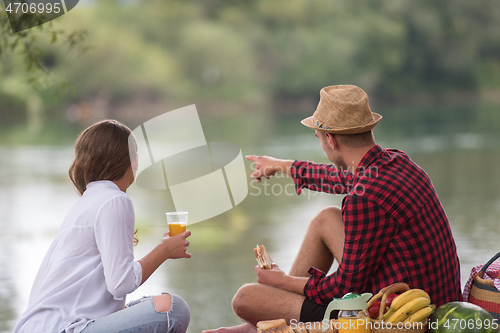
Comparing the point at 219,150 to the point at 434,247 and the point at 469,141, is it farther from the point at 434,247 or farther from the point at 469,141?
the point at 434,247

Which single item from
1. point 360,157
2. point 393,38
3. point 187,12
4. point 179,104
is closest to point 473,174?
point 360,157

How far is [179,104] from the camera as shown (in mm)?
41219

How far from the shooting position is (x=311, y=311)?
2.13 m

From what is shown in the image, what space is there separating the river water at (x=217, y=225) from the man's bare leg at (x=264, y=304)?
0.84 meters

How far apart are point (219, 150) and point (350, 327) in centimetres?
1258

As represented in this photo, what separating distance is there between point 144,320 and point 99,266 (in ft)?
0.72

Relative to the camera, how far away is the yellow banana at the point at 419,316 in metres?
1.83

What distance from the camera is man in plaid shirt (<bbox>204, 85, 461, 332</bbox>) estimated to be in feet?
6.36

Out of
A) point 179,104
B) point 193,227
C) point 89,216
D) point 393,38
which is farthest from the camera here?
point 393,38

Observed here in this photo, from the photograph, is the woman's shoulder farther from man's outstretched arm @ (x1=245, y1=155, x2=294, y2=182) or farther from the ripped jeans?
man's outstretched arm @ (x1=245, y1=155, x2=294, y2=182)

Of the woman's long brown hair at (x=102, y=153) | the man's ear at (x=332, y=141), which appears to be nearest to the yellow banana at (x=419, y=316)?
the man's ear at (x=332, y=141)

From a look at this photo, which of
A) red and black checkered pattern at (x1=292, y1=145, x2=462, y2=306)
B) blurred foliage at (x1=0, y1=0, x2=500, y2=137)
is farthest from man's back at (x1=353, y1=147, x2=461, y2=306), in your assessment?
blurred foliage at (x1=0, y1=0, x2=500, y2=137)

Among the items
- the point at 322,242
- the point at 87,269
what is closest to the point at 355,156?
the point at 322,242

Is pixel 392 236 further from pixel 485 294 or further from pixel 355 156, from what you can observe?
pixel 485 294
